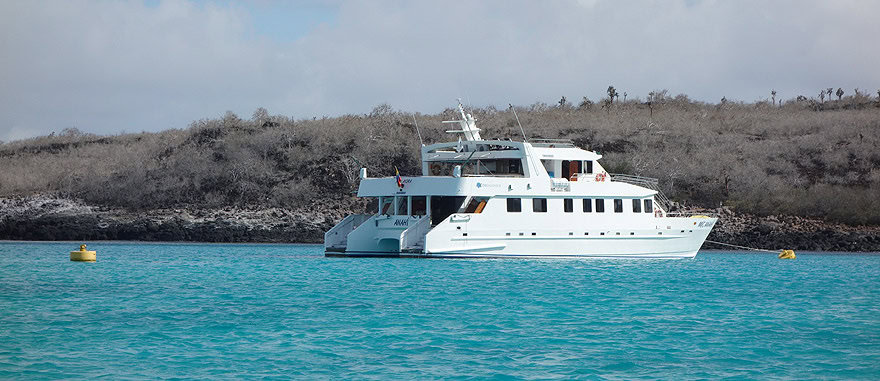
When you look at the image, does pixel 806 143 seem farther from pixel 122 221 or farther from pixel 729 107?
pixel 122 221

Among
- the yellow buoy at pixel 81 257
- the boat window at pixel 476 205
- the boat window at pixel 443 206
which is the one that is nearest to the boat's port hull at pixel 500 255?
the boat window at pixel 476 205

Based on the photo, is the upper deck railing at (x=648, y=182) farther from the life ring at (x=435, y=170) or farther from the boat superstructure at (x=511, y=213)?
the life ring at (x=435, y=170)

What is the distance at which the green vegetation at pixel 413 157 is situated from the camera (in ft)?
215

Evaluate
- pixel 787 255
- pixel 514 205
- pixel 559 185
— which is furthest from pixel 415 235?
pixel 787 255

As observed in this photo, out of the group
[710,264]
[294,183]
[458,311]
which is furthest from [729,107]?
[458,311]

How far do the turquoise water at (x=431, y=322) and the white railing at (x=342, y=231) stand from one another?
4620mm

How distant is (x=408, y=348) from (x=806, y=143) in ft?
200

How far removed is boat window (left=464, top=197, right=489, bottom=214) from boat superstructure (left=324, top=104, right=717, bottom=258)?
4 centimetres

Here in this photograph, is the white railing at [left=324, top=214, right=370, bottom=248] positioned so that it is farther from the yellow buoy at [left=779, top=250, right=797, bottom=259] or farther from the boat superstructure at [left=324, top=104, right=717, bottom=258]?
the yellow buoy at [left=779, top=250, right=797, bottom=259]

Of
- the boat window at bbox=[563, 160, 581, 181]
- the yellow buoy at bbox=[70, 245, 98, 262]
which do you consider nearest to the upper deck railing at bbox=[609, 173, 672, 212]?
the boat window at bbox=[563, 160, 581, 181]

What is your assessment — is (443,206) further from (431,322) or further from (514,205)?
(431,322)

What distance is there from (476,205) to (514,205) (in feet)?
4.54

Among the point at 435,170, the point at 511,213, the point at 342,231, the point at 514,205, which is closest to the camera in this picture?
the point at 511,213

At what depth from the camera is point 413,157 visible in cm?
7100
